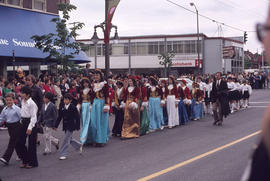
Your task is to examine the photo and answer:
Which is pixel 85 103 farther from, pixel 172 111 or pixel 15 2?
pixel 15 2

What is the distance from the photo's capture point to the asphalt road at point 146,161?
7.16 meters

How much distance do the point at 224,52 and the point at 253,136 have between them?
165 feet

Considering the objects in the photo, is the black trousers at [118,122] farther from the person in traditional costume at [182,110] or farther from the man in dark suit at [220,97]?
the man in dark suit at [220,97]

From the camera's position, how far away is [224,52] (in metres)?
60.0

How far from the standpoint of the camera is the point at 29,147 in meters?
8.29

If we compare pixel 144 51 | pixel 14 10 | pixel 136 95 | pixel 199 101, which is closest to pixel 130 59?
pixel 144 51

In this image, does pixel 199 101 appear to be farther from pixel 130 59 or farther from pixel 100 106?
pixel 130 59

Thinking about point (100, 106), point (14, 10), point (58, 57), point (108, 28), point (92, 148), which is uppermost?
point (14, 10)

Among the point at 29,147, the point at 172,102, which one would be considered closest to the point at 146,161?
the point at 29,147

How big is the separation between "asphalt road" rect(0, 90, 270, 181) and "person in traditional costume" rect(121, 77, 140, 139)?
18.1 inches

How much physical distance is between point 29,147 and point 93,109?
2938mm

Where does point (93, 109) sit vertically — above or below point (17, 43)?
below

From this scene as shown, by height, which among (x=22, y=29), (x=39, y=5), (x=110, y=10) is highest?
(x=39, y=5)

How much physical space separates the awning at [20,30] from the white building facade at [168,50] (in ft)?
126
